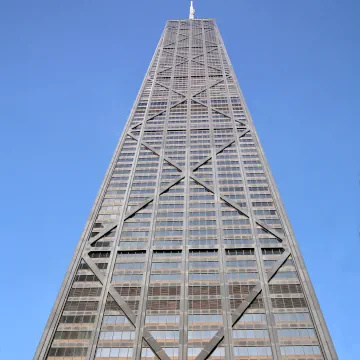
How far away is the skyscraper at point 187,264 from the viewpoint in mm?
48500

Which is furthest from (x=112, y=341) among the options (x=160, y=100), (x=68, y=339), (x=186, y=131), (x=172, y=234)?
(x=160, y=100)

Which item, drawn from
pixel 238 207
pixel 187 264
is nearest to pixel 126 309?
pixel 187 264

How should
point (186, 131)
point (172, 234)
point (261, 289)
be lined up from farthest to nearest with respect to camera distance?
point (186, 131)
point (172, 234)
point (261, 289)

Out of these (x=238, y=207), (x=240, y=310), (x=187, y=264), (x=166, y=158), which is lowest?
(x=240, y=310)

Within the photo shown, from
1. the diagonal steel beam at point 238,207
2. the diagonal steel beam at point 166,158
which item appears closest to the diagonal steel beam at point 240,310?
the diagonal steel beam at point 238,207

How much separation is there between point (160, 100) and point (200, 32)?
6473 cm

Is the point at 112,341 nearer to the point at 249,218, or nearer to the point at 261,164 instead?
the point at 249,218

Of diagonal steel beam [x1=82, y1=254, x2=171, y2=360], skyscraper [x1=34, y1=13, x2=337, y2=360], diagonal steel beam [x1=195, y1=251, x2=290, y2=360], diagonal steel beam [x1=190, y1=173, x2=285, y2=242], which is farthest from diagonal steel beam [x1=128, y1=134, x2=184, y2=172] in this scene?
diagonal steel beam [x1=195, y1=251, x2=290, y2=360]

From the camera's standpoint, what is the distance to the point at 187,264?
2298 inches

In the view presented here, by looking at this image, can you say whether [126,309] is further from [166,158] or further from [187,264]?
[166,158]

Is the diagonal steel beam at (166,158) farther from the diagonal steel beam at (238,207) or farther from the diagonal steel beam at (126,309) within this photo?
the diagonal steel beam at (126,309)

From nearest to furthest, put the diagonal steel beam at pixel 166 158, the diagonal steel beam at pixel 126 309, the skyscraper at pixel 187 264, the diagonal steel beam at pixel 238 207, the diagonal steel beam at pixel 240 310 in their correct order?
1. the diagonal steel beam at pixel 240 310
2. the diagonal steel beam at pixel 126 309
3. the skyscraper at pixel 187 264
4. the diagonal steel beam at pixel 238 207
5. the diagonal steel beam at pixel 166 158

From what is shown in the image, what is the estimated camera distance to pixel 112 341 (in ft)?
160

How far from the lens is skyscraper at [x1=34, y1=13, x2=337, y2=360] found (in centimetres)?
4850
